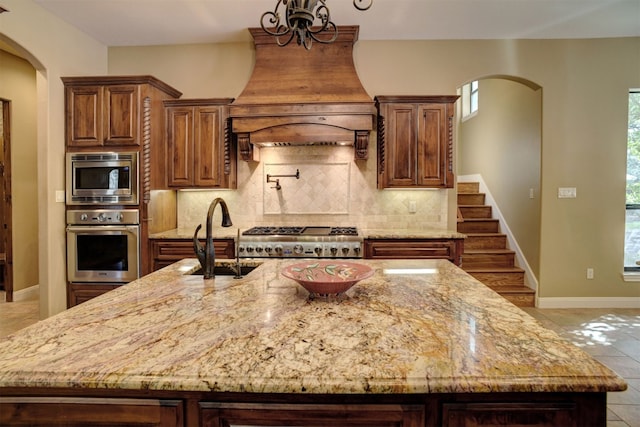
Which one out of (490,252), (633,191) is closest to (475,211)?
(490,252)

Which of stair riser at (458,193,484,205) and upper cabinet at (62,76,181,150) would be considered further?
stair riser at (458,193,484,205)

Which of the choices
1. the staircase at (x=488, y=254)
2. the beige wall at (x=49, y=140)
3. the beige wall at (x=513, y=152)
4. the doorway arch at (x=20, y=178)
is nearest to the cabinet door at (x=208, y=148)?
the beige wall at (x=49, y=140)

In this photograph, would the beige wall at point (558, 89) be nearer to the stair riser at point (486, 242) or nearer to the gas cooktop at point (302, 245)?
the stair riser at point (486, 242)

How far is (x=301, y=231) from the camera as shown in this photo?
3.53 metres

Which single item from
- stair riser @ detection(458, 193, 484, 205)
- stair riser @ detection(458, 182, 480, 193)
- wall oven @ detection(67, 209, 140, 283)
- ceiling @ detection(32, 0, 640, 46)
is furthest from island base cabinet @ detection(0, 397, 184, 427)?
stair riser @ detection(458, 182, 480, 193)

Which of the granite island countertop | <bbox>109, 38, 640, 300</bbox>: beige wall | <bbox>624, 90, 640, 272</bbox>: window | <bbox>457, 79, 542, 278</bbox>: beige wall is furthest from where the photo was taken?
<bbox>457, 79, 542, 278</bbox>: beige wall

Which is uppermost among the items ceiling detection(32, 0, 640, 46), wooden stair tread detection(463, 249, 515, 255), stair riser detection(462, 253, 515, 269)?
ceiling detection(32, 0, 640, 46)

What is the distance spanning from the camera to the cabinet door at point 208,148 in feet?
11.9

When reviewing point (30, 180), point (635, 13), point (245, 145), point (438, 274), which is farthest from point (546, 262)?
point (30, 180)

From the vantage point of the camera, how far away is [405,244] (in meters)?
3.35

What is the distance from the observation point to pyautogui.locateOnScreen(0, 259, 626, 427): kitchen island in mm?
795

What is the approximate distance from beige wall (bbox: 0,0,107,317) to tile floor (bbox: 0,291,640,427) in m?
0.69

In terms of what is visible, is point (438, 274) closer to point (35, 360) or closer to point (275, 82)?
point (35, 360)

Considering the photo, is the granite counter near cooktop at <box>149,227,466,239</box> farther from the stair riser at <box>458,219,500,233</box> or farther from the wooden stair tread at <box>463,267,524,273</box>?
the stair riser at <box>458,219,500,233</box>
